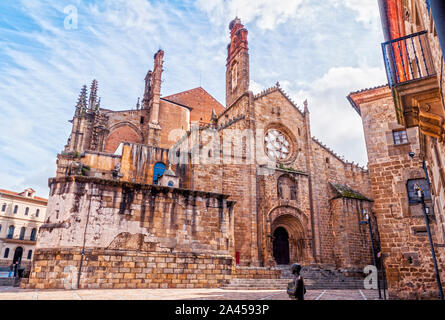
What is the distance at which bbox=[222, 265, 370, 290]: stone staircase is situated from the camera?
42.5 ft

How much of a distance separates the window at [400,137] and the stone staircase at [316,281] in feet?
23.5

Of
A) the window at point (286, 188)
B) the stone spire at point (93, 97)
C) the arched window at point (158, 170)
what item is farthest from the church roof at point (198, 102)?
the window at point (286, 188)

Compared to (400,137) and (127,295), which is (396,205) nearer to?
(400,137)

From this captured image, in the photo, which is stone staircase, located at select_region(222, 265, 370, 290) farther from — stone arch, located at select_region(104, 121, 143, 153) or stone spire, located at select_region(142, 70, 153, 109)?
stone spire, located at select_region(142, 70, 153, 109)

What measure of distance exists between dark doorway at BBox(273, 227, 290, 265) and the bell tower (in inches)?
488

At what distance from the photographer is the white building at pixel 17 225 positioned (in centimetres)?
3803

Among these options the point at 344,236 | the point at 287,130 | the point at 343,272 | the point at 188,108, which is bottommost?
the point at 343,272

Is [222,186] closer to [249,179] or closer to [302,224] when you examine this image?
[249,179]

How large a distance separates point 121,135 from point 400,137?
2397 cm

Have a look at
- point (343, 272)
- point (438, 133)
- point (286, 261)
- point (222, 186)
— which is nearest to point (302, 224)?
point (286, 261)

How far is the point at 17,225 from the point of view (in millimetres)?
39844

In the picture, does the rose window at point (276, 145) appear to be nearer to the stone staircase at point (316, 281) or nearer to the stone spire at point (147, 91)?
the stone staircase at point (316, 281)
